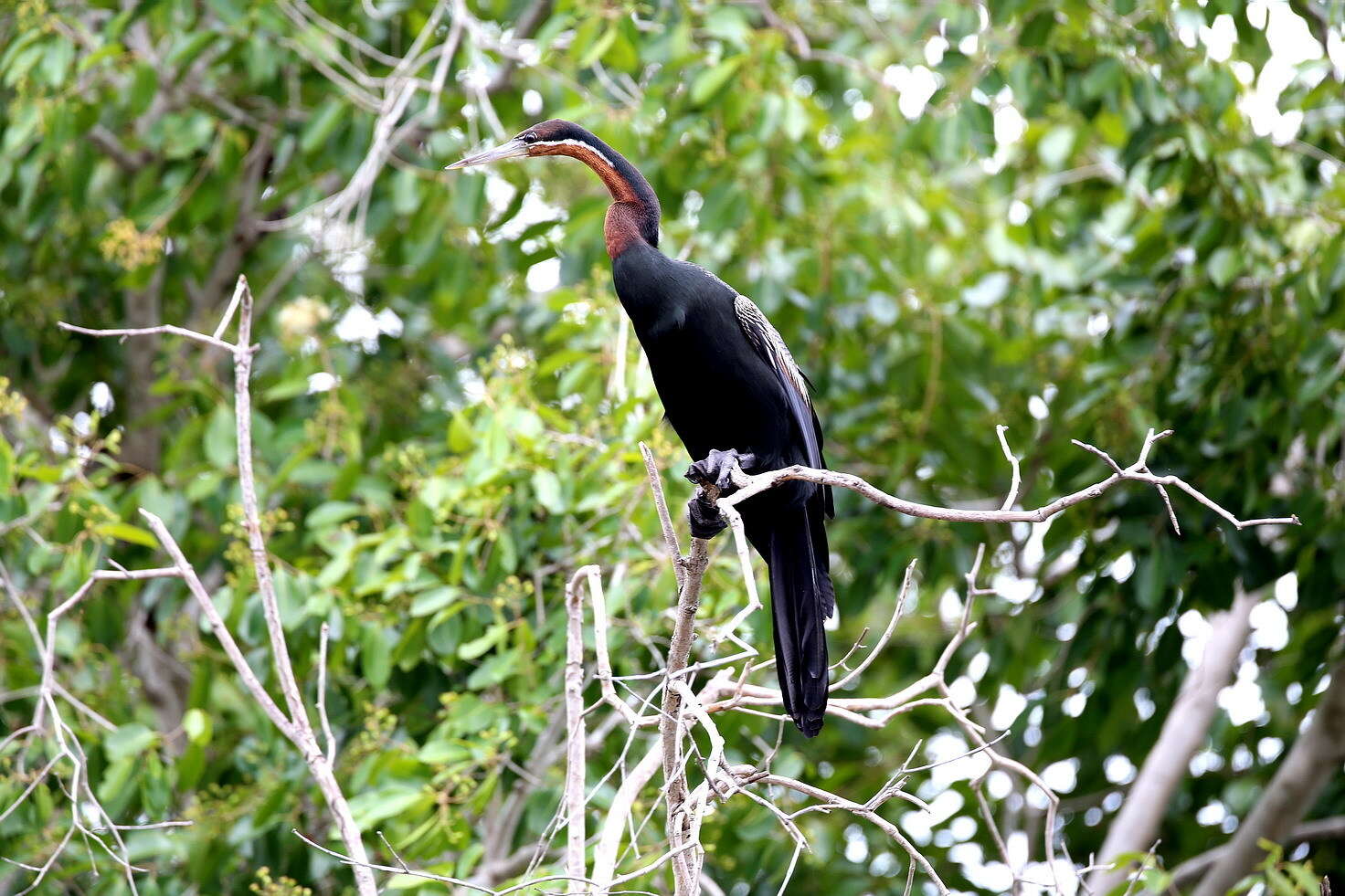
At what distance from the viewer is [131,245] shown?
15.5ft

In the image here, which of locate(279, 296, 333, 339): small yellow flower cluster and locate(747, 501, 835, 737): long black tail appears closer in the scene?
locate(747, 501, 835, 737): long black tail

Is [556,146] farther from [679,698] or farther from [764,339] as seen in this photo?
[679,698]

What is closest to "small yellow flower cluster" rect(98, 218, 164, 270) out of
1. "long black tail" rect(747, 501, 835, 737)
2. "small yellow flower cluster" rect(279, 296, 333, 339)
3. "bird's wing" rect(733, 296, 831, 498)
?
"small yellow flower cluster" rect(279, 296, 333, 339)

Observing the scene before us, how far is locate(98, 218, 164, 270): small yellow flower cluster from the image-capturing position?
4.67 m

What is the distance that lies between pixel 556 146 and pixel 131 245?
203 cm

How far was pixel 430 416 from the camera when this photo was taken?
501 cm

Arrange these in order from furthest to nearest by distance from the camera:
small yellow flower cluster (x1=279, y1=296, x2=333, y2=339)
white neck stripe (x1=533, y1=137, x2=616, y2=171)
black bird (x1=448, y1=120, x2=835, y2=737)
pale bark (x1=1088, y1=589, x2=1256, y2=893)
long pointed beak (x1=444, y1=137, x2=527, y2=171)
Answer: pale bark (x1=1088, y1=589, x2=1256, y2=893)
small yellow flower cluster (x1=279, y1=296, x2=333, y2=339)
long pointed beak (x1=444, y1=137, x2=527, y2=171)
white neck stripe (x1=533, y1=137, x2=616, y2=171)
black bird (x1=448, y1=120, x2=835, y2=737)

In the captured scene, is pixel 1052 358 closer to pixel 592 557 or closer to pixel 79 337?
pixel 592 557

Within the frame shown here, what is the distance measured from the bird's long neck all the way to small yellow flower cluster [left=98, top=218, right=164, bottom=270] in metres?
2.01

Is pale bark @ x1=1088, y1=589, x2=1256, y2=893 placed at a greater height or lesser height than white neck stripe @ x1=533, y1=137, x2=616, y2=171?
lesser

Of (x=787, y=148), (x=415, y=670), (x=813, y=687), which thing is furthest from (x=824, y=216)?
(x=813, y=687)

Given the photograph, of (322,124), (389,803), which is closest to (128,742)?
(389,803)

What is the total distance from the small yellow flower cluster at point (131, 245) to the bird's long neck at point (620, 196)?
6.58 feet

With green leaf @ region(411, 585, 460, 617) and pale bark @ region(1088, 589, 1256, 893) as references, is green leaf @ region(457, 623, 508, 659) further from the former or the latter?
pale bark @ region(1088, 589, 1256, 893)
